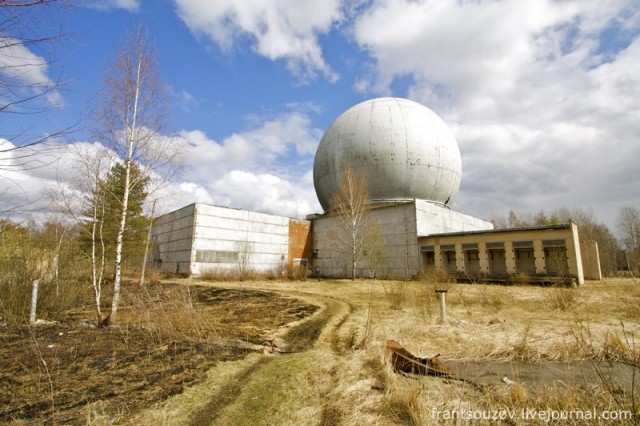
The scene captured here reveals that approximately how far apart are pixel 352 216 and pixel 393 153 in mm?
7296

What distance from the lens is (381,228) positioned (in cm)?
2784

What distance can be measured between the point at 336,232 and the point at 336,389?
26107 mm

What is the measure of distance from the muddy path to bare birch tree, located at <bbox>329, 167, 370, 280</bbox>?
60.6 feet

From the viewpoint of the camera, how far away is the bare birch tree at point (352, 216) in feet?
88.0

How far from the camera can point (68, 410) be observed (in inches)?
141

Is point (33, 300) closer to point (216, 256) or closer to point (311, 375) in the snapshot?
point (311, 375)

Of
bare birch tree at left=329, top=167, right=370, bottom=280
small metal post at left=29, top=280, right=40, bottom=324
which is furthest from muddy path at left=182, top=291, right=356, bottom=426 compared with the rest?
bare birch tree at left=329, top=167, right=370, bottom=280

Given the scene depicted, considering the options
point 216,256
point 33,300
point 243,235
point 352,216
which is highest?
point 352,216

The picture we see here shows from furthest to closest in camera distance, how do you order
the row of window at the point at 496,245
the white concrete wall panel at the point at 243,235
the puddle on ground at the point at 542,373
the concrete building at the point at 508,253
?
the white concrete wall panel at the point at 243,235 < the row of window at the point at 496,245 < the concrete building at the point at 508,253 < the puddle on ground at the point at 542,373

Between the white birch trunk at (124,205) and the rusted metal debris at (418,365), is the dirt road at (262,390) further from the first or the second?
the white birch trunk at (124,205)

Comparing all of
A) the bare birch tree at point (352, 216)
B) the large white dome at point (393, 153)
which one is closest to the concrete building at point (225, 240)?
the bare birch tree at point (352, 216)

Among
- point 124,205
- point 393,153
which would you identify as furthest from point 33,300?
point 393,153

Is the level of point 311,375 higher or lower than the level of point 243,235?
lower

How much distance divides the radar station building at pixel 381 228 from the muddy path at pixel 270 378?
17.6 m
